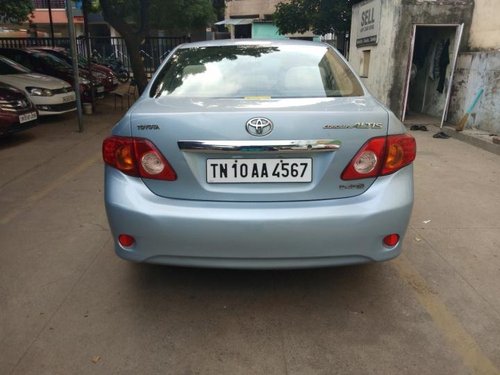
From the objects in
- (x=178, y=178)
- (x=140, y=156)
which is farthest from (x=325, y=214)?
(x=140, y=156)

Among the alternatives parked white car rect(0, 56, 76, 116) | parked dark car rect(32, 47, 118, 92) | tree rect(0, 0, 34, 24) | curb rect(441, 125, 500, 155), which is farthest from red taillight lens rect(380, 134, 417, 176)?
tree rect(0, 0, 34, 24)

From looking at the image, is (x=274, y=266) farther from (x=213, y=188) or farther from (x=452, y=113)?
(x=452, y=113)

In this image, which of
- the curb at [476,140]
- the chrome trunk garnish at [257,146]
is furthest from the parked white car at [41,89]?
the chrome trunk garnish at [257,146]

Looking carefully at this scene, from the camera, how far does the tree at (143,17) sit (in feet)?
42.8

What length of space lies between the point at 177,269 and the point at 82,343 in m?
0.92

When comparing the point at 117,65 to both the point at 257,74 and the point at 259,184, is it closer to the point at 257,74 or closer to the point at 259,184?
the point at 257,74

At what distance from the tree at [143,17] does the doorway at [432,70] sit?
7267 mm

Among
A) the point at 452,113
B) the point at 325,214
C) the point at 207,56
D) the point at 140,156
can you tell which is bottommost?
the point at 452,113

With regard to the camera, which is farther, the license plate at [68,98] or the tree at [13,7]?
the tree at [13,7]

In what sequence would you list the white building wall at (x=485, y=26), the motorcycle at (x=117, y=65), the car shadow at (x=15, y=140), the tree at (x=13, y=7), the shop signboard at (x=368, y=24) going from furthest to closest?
the motorcycle at (x=117, y=65) < the tree at (x=13, y=7) < the shop signboard at (x=368, y=24) < the white building wall at (x=485, y=26) < the car shadow at (x=15, y=140)

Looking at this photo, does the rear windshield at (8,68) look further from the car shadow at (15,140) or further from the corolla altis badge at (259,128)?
the corolla altis badge at (259,128)

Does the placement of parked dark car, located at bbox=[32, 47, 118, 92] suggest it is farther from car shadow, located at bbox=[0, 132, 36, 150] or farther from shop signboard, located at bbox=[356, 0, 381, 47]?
shop signboard, located at bbox=[356, 0, 381, 47]

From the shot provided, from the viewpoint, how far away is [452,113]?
9.89 m

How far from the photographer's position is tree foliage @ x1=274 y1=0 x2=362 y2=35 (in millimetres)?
15344
